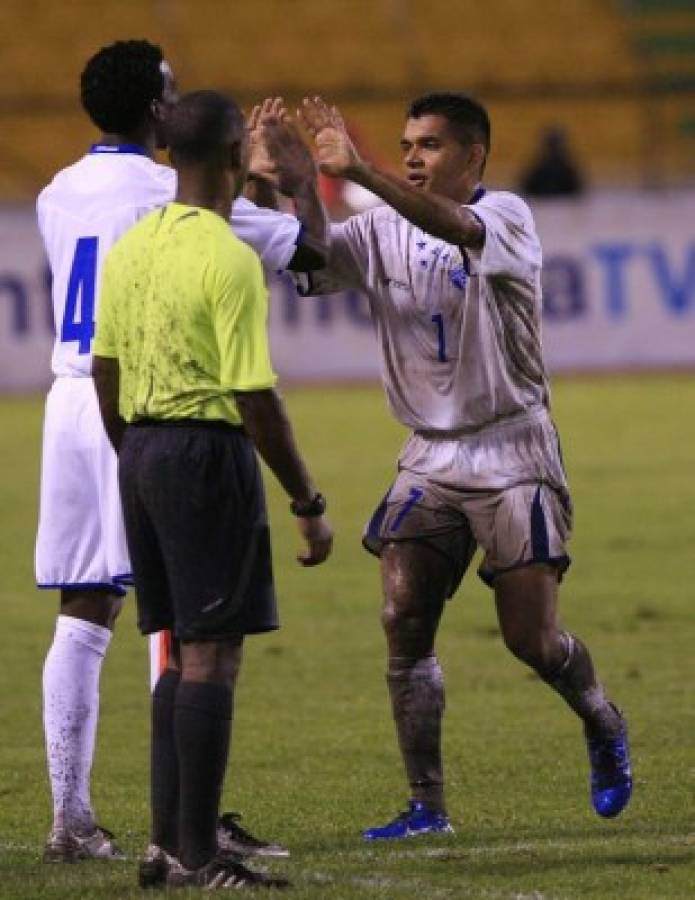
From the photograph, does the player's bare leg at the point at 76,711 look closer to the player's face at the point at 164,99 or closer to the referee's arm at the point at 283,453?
the referee's arm at the point at 283,453

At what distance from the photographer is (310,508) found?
6.09m

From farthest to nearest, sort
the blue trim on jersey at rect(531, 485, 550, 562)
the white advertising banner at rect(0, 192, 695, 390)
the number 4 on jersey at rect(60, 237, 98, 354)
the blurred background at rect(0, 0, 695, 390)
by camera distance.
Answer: the blurred background at rect(0, 0, 695, 390) < the white advertising banner at rect(0, 192, 695, 390) < the blue trim on jersey at rect(531, 485, 550, 562) < the number 4 on jersey at rect(60, 237, 98, 354)

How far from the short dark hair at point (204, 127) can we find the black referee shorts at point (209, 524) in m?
0.66

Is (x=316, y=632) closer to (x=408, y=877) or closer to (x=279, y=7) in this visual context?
(x=408, y=877)

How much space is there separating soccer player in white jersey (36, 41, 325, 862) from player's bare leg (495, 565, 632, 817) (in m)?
1.01

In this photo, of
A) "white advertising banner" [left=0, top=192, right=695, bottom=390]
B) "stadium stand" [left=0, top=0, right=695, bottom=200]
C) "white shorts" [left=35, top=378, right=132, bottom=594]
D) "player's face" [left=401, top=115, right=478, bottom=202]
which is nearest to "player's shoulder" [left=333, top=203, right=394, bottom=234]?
"player's face" [left=401, top=115, right=478, bottom=202]

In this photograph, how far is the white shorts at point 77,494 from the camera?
6.86 m

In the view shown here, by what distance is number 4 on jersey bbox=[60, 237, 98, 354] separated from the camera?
22.6 feet

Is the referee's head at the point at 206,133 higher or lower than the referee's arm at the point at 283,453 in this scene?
higher

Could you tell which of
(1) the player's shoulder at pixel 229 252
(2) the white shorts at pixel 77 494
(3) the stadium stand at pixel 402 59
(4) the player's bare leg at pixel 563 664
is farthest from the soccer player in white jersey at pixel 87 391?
(3) the stadium stand at pixel 402 59

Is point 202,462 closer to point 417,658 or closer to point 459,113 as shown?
point 417,658

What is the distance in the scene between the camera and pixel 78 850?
267 inches

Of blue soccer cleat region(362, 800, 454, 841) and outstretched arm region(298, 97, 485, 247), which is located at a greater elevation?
outstretched arm region(298, 97, 485, 247)

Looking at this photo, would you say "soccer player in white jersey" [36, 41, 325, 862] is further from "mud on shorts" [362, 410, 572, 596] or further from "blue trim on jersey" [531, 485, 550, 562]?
"blue trim on jersey" [531, 485, 550, 562]
